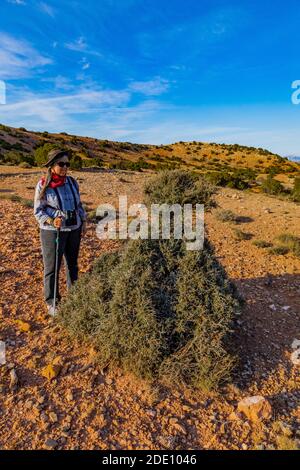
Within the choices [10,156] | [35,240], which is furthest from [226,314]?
[10,156]

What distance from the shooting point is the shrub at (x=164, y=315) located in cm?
327

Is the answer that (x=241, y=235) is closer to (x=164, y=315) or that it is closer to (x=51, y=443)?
(x=164, y=315)

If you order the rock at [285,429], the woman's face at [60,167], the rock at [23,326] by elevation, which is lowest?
the rock at [285,429]

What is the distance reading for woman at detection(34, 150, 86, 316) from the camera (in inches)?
156

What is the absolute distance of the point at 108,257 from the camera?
414 cm

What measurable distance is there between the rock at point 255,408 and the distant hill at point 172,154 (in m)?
38.7

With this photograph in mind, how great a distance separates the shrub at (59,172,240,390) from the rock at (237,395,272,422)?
0.30 m

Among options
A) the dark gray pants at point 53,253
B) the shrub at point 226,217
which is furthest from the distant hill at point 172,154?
the dark gray pants at point 53,253

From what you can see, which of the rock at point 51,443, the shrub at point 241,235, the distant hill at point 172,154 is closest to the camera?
the rock at point 51,443

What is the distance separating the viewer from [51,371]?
3.35m

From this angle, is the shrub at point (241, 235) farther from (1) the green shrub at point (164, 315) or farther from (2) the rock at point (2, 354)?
(2) the rock at point (2, 354)

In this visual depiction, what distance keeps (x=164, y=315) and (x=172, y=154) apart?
193ft
